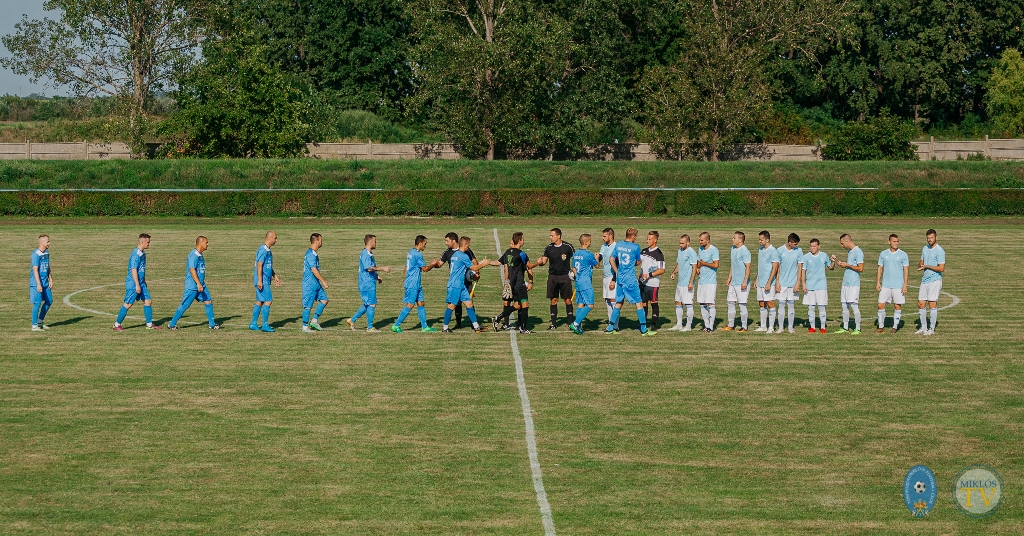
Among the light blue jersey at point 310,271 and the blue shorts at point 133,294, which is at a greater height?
the light blue jersey at point 310,271

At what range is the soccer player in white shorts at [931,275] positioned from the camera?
2114 centimetres

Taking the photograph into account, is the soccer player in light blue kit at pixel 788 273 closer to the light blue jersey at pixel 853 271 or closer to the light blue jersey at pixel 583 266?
the light blue jersey at pixel 853 271

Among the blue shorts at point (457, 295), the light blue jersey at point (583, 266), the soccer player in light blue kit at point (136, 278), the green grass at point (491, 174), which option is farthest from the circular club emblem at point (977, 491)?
the green grass at point (491, 174)

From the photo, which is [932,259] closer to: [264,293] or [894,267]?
[894,267]

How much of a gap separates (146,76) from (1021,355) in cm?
6248

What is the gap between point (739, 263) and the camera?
21062 millimetres

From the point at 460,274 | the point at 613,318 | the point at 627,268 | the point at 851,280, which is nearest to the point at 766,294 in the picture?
the point at 851,280

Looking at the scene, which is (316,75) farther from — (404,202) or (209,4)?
(404,202)

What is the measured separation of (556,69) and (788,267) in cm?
4478

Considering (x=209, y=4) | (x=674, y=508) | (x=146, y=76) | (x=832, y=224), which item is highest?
(x=209, y=4)

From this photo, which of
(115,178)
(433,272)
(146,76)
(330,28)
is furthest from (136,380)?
(330,28)

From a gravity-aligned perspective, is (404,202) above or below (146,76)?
below

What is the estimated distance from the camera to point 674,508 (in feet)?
36.9

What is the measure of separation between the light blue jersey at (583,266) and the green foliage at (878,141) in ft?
161
